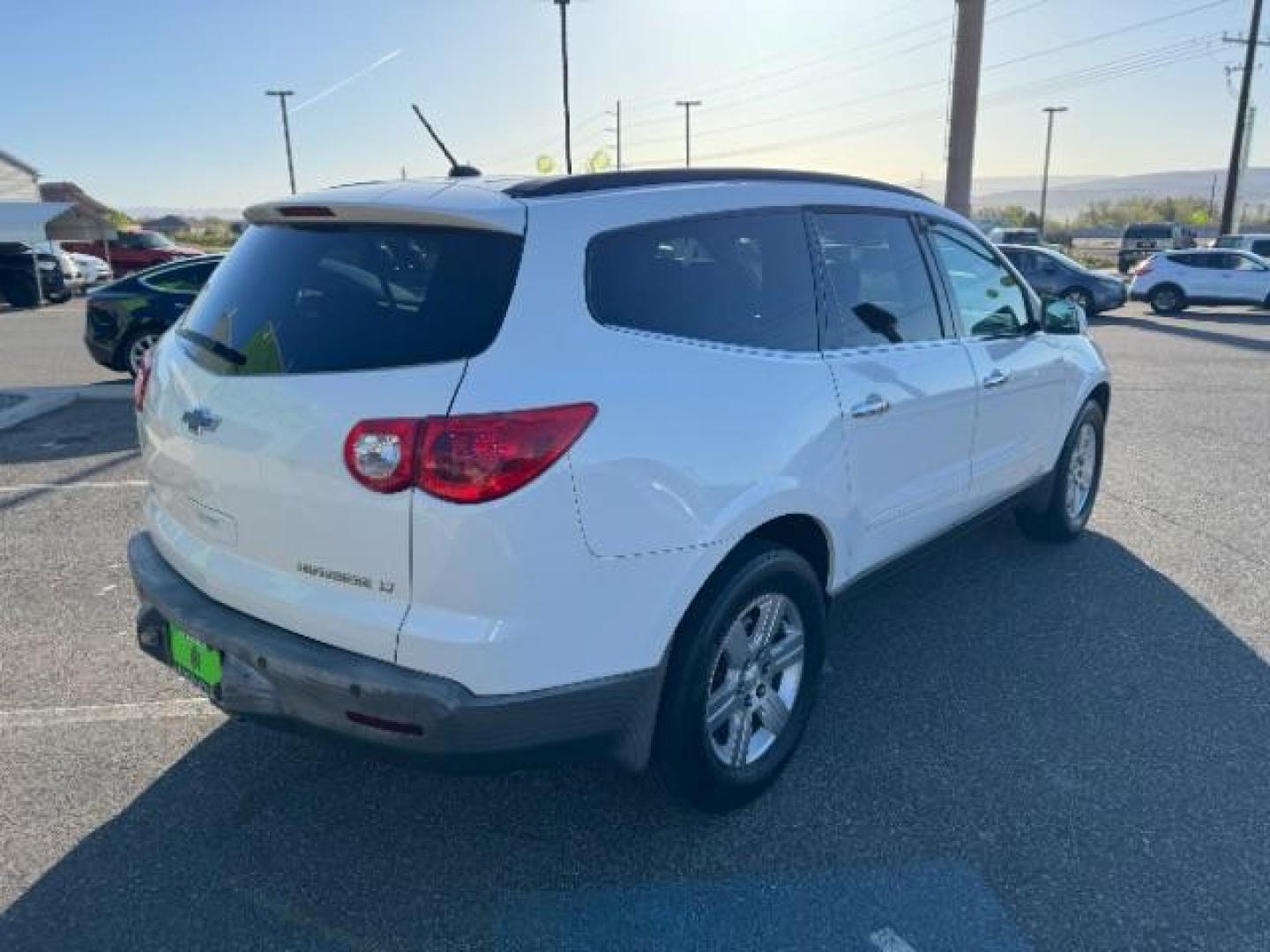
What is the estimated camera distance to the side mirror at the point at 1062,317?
4762 millimetres

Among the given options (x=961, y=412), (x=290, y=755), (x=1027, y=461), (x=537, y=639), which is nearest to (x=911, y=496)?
(x=961, y=412)

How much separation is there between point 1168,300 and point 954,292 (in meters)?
21.3

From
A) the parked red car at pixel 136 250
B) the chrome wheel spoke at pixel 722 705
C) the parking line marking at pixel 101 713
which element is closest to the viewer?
the chrome wheel spoke at pixel 722 705

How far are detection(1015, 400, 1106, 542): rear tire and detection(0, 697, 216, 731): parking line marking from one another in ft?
13.4

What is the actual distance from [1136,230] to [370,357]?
41.4 metres

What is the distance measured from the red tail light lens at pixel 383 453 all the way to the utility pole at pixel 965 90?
1112 inches

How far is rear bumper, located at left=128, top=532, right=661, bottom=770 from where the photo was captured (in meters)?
2.18

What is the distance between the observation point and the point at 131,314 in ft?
32.9

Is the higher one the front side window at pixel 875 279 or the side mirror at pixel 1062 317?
the front side window at pixel 875 279

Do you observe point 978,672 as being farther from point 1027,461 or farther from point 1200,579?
point 1200,579

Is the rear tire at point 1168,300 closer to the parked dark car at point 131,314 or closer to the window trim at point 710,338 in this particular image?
the parked dark car at point 131,314

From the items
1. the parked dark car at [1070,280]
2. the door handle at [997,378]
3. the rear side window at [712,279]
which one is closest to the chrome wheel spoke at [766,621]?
the rear side window at [712,279]

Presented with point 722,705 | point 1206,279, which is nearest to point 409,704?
point 722,705

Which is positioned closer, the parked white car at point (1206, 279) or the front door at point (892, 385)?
the front door at point (892, 385)
